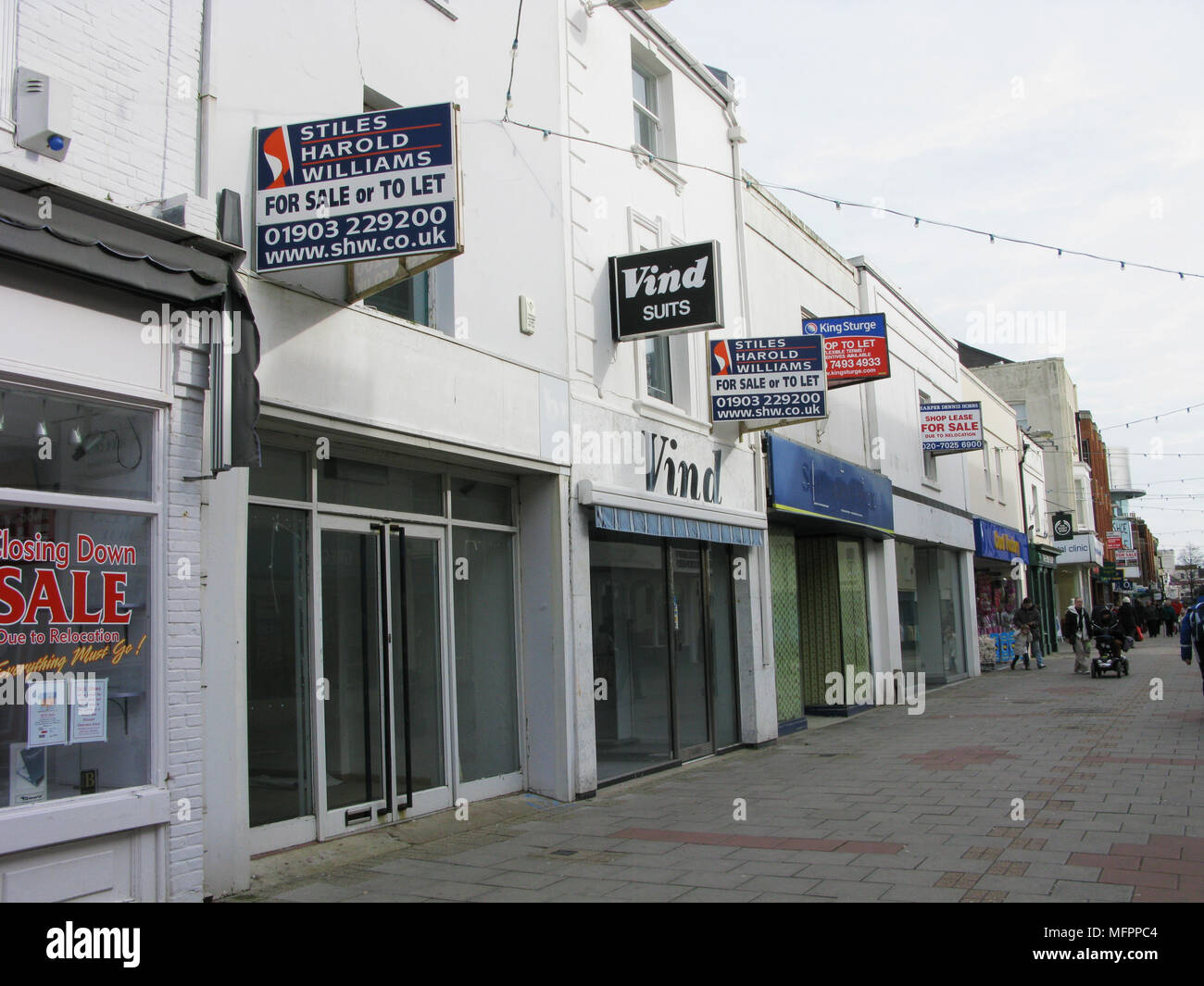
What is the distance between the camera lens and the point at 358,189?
693cm

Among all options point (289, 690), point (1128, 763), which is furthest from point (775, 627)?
point (289, 690)

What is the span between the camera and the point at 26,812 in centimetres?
538

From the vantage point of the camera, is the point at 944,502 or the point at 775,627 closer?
the point at 775,627

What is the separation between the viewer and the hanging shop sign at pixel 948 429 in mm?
24062

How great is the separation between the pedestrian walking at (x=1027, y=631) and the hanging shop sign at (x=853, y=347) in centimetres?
1212

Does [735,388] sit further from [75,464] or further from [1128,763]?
[75,464]

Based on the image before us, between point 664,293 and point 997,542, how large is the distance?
72.1ft

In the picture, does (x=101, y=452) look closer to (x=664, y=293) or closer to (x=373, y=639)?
(x=373, y=639)

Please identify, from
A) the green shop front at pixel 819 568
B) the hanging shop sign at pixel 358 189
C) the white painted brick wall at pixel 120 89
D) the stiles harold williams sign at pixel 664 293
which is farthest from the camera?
the green shop front at pixel 819 568

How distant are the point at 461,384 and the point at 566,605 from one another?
8.17 feet

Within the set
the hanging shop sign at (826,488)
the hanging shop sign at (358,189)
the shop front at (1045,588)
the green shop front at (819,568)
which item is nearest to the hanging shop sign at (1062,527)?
the shop front at (1045,588)

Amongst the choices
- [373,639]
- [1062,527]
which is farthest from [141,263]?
[1062,527]

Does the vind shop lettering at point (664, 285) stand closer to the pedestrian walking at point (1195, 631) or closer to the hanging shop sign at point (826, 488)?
the hanging shop sign at point (826, 488)

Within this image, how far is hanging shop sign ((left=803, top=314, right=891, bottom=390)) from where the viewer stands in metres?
17.3
